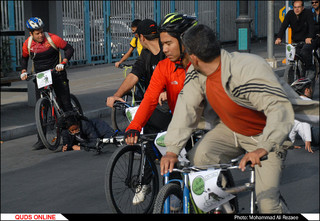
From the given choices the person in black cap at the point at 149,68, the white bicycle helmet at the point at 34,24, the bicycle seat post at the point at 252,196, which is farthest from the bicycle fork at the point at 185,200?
the white bicycle helmet at the point at 34,24

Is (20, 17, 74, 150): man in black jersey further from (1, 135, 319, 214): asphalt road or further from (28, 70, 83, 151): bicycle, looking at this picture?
(1, 135, 319, 214): asphalt road

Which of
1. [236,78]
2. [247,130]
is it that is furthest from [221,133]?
[236,78]

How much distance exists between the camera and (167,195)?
3.84 metres

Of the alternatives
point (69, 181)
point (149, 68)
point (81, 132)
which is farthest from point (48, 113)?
point (149, 68)

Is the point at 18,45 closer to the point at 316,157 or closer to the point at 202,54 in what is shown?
the point at 316,157

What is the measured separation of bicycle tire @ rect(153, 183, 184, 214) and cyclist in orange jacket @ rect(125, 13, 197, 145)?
83cm

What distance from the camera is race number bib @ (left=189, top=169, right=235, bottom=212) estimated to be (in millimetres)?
3684

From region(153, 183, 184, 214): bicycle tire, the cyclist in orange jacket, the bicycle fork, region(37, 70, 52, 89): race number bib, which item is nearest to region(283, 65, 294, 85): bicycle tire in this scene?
region(37, 70, 52, 89): race number bib

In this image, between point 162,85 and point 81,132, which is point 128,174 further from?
point 81,132

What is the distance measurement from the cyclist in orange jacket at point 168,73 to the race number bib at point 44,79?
3935 millimetres

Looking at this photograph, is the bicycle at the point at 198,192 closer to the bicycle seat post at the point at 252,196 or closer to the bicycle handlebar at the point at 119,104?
the bicycle seat post at the point at 252,196

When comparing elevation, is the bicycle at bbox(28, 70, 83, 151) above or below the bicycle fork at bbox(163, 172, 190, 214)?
below

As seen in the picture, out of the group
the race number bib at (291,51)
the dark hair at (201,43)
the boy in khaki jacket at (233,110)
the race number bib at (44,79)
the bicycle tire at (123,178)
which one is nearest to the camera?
the boy in khaki jacket at (233,110)

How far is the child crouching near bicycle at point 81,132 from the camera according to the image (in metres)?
8.59
